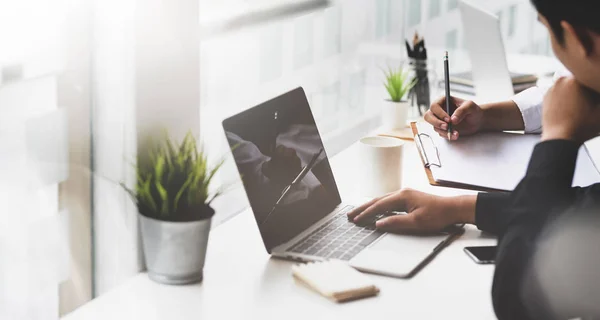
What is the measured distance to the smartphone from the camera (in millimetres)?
1379

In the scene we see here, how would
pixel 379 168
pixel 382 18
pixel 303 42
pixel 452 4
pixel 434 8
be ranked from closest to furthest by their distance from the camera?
pixel 379 168 < pixel 303 42 < pixel 382 18 < pixel 434 8 < pixel 452 4

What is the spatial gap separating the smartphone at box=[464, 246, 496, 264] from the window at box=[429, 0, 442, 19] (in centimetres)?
237

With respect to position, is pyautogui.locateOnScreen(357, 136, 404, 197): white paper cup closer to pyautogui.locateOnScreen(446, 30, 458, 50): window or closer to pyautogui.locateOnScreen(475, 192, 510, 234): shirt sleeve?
pyautogui.locateOnScreen(475, 192, 510, 234): shirt sleeve

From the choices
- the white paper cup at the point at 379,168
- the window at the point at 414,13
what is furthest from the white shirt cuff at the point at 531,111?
the window at the point at 414,13

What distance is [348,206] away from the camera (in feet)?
5.35

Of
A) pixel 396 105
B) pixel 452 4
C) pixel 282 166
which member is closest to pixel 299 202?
pixel 282 166

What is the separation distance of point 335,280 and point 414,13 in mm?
2382

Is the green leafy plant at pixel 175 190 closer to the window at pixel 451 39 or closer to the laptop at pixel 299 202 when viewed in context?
the laptop at pixel 299 202

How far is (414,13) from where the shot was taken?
343cm

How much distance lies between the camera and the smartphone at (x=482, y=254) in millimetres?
1379

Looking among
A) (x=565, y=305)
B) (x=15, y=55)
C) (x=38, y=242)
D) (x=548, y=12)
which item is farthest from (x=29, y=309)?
(x=548, y=12)

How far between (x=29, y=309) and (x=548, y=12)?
1073 millimetres

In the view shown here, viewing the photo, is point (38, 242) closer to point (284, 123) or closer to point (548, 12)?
point (284, 123)

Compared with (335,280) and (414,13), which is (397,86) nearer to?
(335,280)
